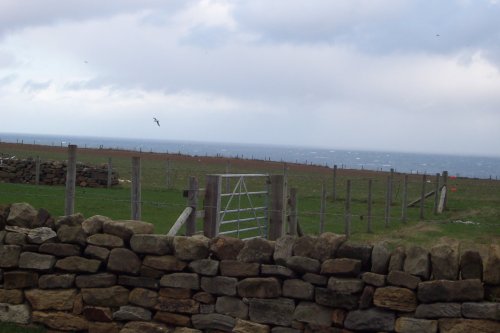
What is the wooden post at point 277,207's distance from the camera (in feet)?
38.2

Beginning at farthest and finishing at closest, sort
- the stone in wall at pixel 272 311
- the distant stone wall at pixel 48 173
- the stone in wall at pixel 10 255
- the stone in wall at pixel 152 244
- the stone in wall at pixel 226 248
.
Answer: the distant stone wall at pixel 48 173, the stone in wall at pixel 10 255, the stone in wall at pixel 152 244, the stone in wall at pixel 226 248, the stone in wall at pixel 272 311

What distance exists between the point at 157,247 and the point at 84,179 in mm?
21733

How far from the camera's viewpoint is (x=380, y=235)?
57.4 ft

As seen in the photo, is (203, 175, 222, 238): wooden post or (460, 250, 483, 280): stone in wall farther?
(203, 175, 222, 238): wooden post

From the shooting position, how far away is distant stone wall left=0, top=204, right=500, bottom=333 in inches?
A: 256

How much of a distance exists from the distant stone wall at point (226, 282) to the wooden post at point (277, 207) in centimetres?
406

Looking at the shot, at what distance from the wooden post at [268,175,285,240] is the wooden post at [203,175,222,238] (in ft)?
4.77

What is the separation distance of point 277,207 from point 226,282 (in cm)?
461

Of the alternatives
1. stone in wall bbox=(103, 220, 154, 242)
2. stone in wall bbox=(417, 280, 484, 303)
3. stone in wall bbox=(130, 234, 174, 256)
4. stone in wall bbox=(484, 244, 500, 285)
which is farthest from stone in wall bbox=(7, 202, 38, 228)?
stone in wall bbox=(484, 244, 500, 285)

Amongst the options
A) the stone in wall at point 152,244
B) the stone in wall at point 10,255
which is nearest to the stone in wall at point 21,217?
the stone in wall at point 10,255

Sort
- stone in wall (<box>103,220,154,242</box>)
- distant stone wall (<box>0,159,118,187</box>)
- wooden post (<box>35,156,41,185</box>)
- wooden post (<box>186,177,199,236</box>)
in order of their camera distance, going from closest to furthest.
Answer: stone in wall (<box>103,220,154,242</box>) → wooden post (<box>186,177,199,236</box>) → wooden post (<box>35,156,41,185</box>) → distant stone wall (<box>0,159,118,187</box>)

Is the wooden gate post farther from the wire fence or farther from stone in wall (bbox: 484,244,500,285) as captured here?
A: stone in wall (bbox: 484,244,500,285)

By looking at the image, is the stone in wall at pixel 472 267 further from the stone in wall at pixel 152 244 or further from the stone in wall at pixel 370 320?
the stone in wall at pixel 152 244

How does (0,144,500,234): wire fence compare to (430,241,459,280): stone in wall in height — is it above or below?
below
